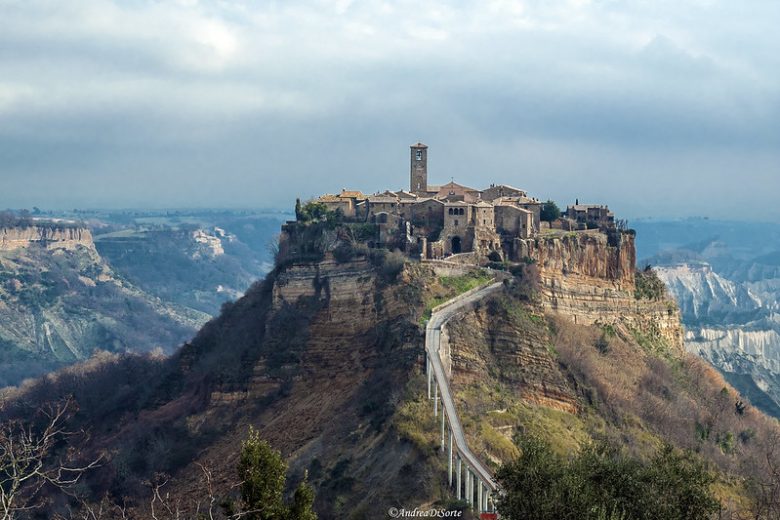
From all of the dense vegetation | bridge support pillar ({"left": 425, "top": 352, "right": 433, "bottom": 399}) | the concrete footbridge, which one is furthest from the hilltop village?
the dense vegetation

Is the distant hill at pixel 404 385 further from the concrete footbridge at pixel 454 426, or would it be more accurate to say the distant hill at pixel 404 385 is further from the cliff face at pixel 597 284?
the concrete footbridge at pixel 454 426

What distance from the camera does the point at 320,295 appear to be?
73.7 meters

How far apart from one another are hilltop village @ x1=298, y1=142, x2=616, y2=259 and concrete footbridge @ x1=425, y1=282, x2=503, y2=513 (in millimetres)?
5809

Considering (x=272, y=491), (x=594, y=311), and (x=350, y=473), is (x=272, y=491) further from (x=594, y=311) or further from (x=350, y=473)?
(x=594, y=311)

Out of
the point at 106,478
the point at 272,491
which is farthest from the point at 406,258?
the point at 272,491

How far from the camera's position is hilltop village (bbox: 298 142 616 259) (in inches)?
2970

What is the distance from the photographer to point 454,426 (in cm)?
5406

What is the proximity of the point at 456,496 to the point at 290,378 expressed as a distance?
22357mm

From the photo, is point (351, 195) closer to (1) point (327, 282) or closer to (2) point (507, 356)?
(1) point (327, 282)

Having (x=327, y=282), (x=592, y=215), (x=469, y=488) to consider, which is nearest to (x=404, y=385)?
(x=469, y=488)

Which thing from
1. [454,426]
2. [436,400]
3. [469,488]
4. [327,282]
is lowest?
[469,488]

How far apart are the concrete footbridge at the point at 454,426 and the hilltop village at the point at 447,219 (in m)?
5.81

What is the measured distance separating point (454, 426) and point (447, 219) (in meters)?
24.5

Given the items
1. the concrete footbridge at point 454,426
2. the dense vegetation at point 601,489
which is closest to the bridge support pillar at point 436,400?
the concrete footbridge at point 454,426
